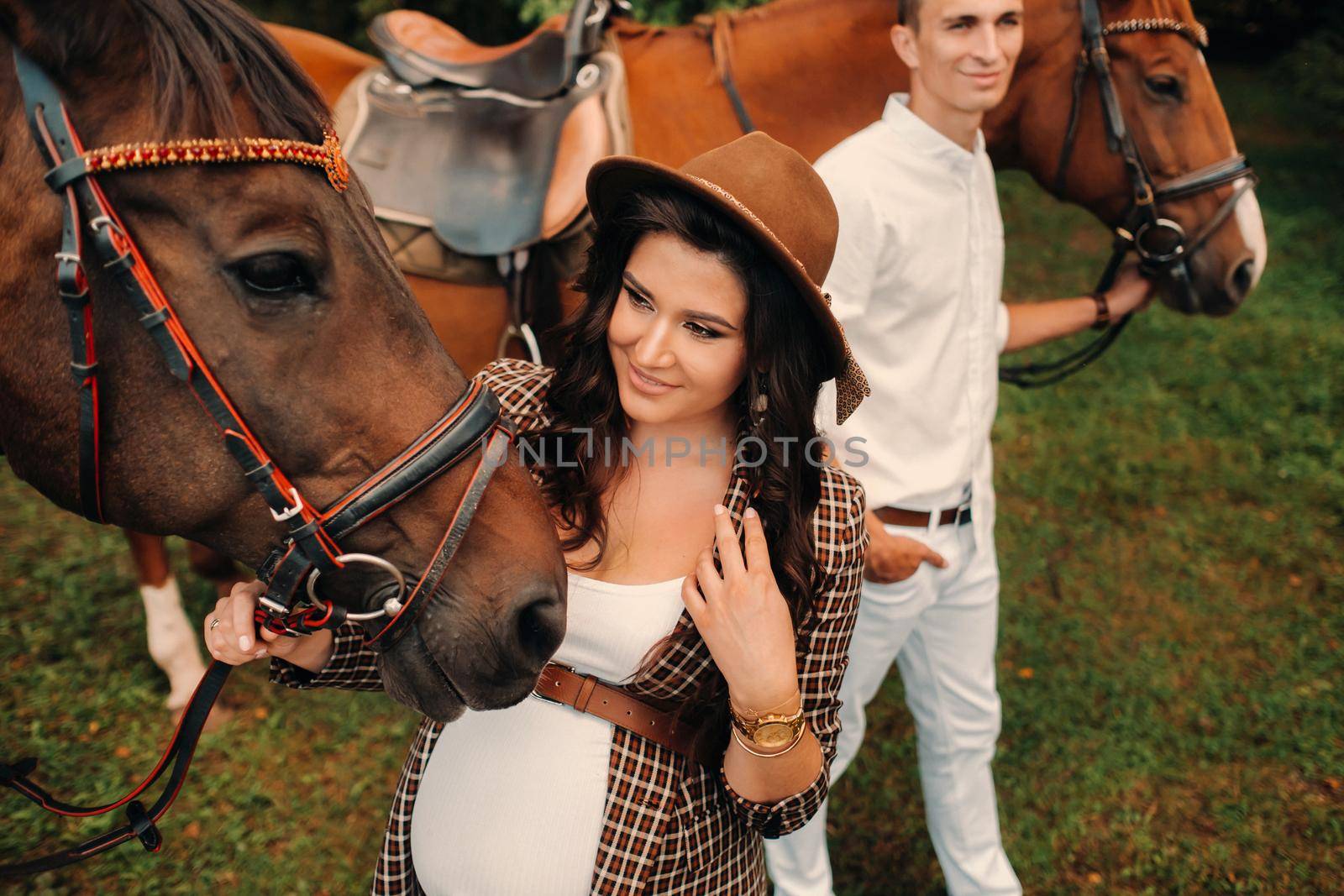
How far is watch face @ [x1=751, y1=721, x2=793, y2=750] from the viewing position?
54.2 inches

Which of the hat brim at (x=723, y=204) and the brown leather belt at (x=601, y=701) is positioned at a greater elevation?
the hat brim at (x=723, y=204)

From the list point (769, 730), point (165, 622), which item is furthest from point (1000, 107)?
point (165, 622)

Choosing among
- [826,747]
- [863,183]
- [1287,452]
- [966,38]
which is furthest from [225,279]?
[1287,452]

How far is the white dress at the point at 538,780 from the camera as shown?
4.72 feet

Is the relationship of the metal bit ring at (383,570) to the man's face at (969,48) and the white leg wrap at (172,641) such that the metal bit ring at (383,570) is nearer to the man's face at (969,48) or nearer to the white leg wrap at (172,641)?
the man's face at (969,48)

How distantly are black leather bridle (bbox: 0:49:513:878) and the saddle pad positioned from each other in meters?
1.26

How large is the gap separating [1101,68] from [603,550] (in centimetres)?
236

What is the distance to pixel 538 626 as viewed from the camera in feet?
4.45

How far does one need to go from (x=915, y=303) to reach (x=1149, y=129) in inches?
53.1

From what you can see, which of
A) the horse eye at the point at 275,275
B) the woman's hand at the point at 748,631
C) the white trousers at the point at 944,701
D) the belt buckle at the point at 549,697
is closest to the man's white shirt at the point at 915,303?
the white trousers at the point at 944,701

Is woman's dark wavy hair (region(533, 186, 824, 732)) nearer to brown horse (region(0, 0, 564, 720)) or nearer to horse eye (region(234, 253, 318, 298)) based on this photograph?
brown horse (region(0, 0, 564, 720))

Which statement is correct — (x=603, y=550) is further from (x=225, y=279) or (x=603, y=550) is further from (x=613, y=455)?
(x=225, y=279)

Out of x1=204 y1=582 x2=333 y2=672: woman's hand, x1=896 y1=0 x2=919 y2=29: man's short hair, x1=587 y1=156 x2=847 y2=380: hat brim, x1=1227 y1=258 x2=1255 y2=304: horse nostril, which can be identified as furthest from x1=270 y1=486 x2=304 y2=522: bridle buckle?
x1=1227 y1=258 x2=1255 y2=304: horse nostril

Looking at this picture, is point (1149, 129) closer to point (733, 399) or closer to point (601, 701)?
point (733, 399)
